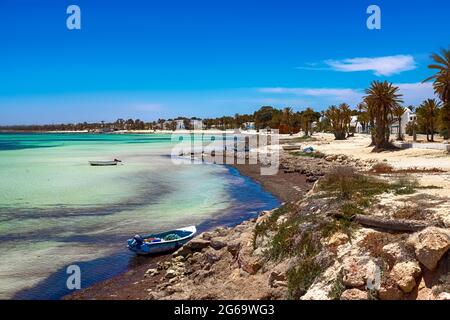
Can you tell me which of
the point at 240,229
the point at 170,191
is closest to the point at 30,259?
the point at 240,229

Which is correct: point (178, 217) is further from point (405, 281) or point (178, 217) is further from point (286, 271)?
point (405, 281)

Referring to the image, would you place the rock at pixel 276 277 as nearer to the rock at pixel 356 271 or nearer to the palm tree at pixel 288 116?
the rock at pixel 356 271

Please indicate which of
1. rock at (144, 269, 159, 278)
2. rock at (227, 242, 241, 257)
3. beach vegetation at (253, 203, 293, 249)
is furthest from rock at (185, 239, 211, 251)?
beach vegetation at (253, 203, 293, 249)

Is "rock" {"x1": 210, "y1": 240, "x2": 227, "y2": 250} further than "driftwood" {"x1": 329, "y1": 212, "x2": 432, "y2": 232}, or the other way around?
"rock" {"x1": 210, "y1": 240, "x2": 227, "y2": 250}

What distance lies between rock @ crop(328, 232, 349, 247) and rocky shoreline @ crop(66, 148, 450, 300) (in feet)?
0.09

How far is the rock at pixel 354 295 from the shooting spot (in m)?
8.73

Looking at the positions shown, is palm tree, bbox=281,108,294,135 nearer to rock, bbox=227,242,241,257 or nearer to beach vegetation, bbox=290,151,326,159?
beach vegetation, bbox=290,151,326,159

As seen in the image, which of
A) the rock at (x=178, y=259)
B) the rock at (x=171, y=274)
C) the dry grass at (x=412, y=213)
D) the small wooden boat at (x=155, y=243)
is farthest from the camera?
the small wooden boat at (x=155, y=243)

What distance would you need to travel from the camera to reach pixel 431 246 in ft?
28.8

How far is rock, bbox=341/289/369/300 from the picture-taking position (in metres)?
8.73

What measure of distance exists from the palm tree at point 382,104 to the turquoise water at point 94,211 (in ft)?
53.9

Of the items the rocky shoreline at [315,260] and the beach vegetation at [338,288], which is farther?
the beach vegetation at [338,288]

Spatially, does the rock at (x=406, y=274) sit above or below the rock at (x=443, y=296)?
above

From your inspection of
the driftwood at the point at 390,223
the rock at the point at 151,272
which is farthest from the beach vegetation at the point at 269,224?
the rock at the point at 151,272
